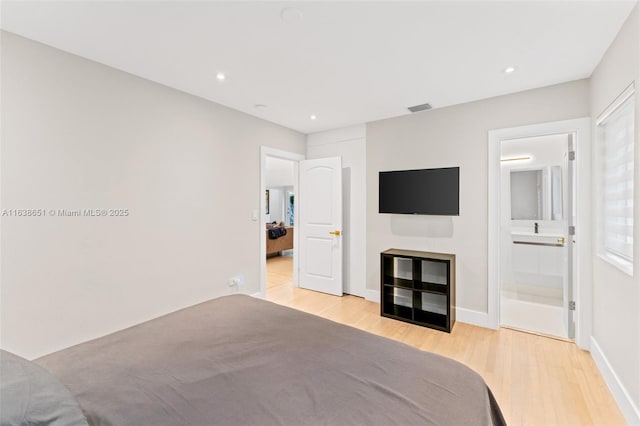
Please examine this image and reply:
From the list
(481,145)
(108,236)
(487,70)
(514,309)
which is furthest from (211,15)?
(514,309)

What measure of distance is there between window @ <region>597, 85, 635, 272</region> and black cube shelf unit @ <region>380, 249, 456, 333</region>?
128cm

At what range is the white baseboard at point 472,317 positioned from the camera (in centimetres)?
308

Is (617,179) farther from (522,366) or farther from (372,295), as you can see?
(372,295)

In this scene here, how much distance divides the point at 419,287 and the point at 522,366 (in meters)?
1.13

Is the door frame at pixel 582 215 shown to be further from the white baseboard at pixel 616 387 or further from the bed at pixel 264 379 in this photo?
the bed at pixel 264 379

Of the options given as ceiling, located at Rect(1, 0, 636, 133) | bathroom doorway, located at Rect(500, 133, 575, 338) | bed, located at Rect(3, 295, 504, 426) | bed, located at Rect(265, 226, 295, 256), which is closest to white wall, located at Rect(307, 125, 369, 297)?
ceiling, located at Rect(1, 0, 636, 133)

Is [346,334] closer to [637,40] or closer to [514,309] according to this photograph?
[637,40]

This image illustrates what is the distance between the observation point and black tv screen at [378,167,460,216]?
3186 millimetres

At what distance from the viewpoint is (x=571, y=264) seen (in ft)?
9.19

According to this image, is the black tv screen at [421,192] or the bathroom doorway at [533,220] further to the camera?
the bathroom doorway at [533,220]

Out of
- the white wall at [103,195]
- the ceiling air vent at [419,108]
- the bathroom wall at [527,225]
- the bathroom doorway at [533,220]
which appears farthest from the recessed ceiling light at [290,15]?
the bathroom wall at [527,225]

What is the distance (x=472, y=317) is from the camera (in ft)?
10.4

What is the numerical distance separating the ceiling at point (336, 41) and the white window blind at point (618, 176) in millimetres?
509

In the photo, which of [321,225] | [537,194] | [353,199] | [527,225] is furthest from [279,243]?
[537,194]
